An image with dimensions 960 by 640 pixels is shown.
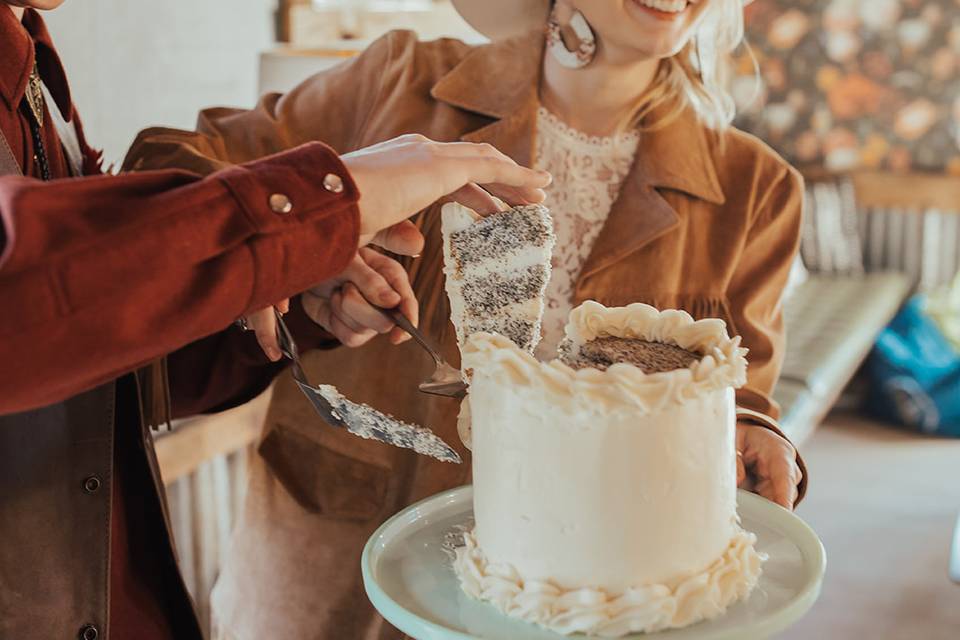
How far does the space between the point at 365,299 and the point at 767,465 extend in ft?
1.60

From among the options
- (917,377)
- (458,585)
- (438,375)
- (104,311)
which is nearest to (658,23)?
(438,375)

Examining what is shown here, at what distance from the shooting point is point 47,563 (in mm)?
897

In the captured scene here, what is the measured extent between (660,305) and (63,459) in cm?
79

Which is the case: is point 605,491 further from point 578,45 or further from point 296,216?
point 578,45

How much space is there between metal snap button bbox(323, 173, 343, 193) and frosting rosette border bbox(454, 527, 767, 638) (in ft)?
1.12

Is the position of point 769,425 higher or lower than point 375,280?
lower

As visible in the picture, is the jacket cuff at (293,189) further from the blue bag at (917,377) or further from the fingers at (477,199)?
the blue bag at (917,377)

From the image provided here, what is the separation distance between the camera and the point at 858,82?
5.57m

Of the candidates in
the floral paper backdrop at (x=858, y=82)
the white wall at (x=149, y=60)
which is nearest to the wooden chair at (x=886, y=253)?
the floral paper backdrop at (x=858, y=82)

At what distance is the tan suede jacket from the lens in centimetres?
134

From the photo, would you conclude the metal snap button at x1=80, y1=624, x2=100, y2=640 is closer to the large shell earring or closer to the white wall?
the large shell earring

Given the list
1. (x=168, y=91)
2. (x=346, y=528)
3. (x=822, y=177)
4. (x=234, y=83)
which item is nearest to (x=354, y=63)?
(x=346, y=528)

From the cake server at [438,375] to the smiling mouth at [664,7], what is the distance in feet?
1.86

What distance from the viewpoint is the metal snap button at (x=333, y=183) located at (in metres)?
0.71
